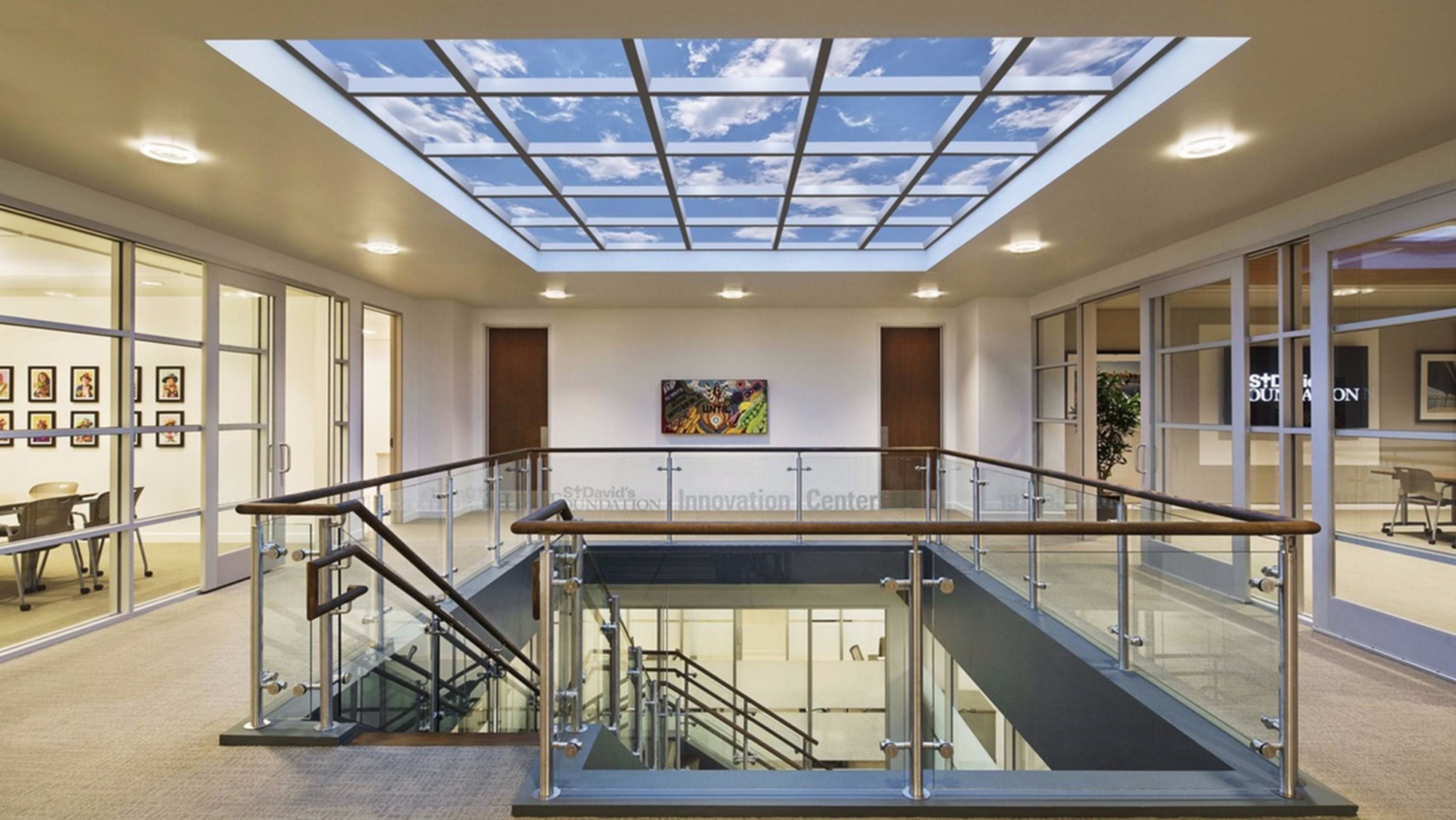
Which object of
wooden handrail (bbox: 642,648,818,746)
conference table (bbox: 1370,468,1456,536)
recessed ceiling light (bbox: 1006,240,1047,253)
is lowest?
wooden handrail (bbox: 642,648,818,746)

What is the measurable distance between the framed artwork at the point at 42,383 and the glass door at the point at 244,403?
1.18 m

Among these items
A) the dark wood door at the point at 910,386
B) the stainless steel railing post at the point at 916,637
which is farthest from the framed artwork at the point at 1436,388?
the dark wood door at the point at 910,386

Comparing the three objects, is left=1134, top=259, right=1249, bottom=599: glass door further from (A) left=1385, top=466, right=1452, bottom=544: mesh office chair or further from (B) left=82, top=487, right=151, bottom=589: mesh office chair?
(B) left=82, top=487, right=151, bottom=589: mesh office chair

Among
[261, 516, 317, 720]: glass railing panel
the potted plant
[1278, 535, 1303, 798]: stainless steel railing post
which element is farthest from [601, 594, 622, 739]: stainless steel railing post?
the potted plant

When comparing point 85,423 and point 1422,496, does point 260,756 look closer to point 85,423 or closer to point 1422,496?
point 85,423

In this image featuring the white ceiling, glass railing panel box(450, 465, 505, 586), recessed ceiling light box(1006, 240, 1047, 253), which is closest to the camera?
the white ceiling

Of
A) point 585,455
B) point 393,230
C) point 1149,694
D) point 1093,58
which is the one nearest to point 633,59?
point 1093,58

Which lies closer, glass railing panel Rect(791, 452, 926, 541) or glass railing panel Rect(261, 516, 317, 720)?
glass railing panel Rect(261, 516, 317, 720)

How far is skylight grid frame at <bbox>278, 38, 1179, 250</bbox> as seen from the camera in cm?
359

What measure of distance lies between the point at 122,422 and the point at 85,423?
10.6 inches

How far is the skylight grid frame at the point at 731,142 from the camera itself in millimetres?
3586

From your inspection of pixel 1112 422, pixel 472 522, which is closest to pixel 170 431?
pixel 472 522

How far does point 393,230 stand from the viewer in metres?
5.74

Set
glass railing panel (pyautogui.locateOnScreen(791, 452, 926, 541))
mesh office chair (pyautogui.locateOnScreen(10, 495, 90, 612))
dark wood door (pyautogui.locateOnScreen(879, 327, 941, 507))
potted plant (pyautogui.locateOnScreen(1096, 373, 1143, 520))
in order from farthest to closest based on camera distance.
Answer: dark wood door (pyautogui.locateOnScreen(879, 327, 941, 507)), potted plant (pyautogui.locateOnScreen(1096, 373, 1143, 520)), glass railing panel (pyautogui.locateOnScreen(791, 452, 926, 541)), mesh office chair (pyautogui.locateOnScreen(10, 495, 90, 612))
